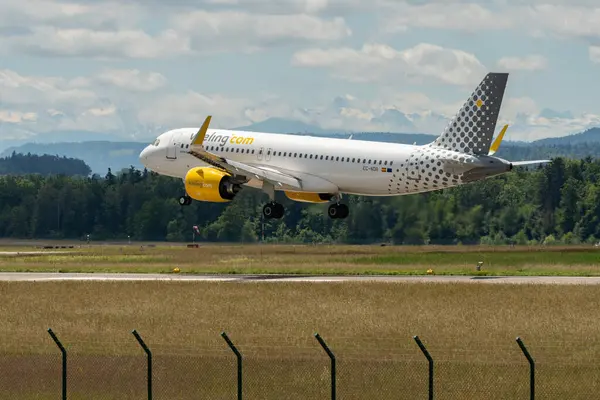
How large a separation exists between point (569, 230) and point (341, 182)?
48402 millimetres

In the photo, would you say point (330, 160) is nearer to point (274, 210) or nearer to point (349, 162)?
point (349, 162)

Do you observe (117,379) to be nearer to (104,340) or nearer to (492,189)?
(104,340)

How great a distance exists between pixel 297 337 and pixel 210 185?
3481 centimetres

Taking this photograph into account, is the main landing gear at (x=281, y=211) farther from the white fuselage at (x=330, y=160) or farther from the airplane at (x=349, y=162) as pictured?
the white fuselage at (x=330, y=160)

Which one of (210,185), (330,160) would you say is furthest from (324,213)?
(210,185)

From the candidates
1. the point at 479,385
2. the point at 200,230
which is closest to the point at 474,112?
the point at 479,385

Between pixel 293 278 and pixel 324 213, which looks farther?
pixel 324 213

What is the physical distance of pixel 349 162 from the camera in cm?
8262

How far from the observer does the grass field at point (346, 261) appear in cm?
7931


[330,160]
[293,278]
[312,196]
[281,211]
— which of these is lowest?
[293,278]

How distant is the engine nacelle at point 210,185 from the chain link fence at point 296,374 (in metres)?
36.8

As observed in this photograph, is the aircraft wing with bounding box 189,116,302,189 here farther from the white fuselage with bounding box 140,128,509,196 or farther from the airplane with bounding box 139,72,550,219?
the white fuselage with bounding box 140,128,509,196

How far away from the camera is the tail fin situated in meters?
81.8

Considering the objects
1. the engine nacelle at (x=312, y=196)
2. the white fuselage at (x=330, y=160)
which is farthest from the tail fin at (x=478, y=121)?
the engine nacelle at (x=312, y=196)
